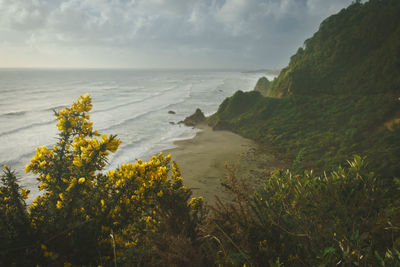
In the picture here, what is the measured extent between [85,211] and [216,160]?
979 cm

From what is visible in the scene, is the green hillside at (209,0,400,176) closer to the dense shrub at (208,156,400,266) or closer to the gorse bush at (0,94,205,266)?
the dense shrub at (208,156,400,266)

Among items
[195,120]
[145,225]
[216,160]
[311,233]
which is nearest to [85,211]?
[145,225]

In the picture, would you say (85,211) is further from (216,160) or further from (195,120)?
(195,120)

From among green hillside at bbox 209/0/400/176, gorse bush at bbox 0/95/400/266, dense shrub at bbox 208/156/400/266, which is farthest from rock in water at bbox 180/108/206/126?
gorse bush at bbox 0/95/400/266

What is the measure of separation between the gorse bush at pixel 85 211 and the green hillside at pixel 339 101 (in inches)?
318

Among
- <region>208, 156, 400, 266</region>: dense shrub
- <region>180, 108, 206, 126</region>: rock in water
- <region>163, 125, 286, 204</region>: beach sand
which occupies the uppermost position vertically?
<region>208, 156, 400, 266</region>: dense shrub

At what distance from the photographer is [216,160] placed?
12055 millimetres

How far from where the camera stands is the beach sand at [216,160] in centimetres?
919

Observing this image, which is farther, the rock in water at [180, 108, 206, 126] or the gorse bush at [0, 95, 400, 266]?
the rock in water at [180, 108, 206, 126]

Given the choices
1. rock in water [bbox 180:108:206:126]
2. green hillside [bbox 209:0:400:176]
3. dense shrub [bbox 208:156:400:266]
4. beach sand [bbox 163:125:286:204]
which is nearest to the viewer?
dense shrub [bbox 208:156:400:266]

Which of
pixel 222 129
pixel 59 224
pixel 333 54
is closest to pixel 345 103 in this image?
pixel 333 54

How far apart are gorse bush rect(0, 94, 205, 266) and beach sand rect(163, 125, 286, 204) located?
4511mm

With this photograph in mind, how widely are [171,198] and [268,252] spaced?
4.71 feet

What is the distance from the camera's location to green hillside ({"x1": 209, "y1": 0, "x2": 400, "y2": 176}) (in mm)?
10734
